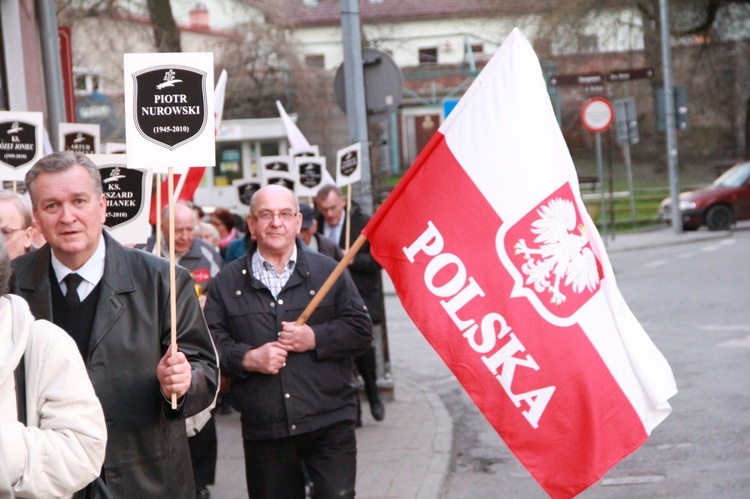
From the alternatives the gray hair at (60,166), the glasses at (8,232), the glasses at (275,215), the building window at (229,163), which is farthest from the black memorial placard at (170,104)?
the building window at (229,163)

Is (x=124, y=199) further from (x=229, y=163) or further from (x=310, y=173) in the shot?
(x=229, y=163)

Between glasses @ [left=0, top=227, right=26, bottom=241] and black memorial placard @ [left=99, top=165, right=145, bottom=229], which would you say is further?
black memorial placard @ [left=99, top=165, right=145, bottom=229]

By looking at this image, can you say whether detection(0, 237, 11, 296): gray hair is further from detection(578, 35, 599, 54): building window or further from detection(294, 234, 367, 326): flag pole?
detection(578, 35, 599, 54): building window

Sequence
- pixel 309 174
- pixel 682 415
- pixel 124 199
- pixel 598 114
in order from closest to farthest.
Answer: pixel 124 199 < pixel 682 415 < pixel 309 174 < pixel 598 114

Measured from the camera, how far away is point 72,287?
411 cm

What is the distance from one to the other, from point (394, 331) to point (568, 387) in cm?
1187

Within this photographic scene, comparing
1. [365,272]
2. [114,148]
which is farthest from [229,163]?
[114,148]

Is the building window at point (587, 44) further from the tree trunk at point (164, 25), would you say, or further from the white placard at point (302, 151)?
the white placard at point (302, 151)

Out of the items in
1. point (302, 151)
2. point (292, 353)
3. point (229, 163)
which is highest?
point (229, 163)

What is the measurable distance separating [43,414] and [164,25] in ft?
62.2

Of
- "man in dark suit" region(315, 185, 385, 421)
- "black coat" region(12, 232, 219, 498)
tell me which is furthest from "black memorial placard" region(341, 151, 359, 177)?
"black coat" region(12, 232, 219, 498)

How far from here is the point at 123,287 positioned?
4098 mm

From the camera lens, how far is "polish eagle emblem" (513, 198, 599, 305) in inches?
192

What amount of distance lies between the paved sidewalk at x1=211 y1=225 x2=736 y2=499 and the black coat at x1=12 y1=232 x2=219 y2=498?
3547 millimetres
